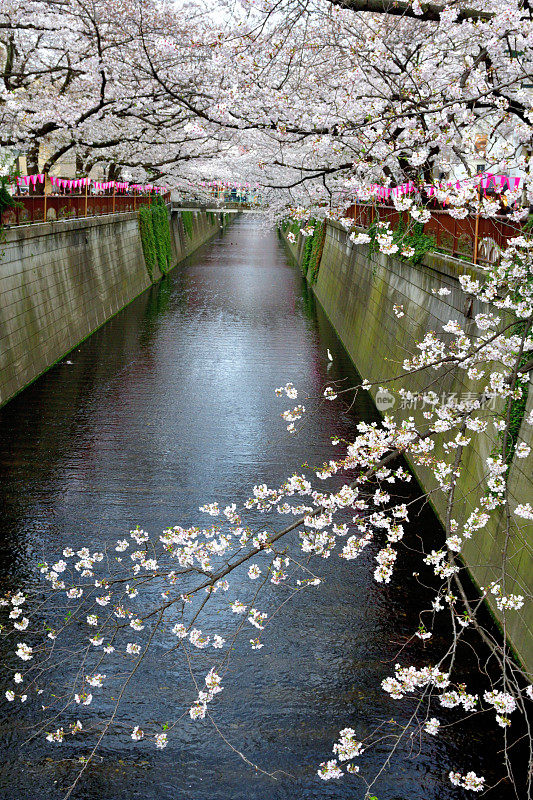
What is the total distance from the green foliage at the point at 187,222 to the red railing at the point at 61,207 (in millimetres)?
17439

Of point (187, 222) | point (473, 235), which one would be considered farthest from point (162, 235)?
point (473, 235)

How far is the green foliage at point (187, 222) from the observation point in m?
50.3

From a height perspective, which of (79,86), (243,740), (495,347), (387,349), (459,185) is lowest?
(243,740)

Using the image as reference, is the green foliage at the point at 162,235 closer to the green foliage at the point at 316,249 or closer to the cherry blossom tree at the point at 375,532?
the green foliage at the point at 316,249

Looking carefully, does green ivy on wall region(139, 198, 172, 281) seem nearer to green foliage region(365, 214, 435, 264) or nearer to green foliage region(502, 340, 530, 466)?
green foliage region(365, 214, 435, 264)

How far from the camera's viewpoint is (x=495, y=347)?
6395 mm

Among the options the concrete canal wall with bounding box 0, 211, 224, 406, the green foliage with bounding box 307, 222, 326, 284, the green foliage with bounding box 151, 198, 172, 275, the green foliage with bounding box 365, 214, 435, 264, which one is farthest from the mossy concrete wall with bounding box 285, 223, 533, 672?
the green foliage with bounding box 151, 198, 172, 275

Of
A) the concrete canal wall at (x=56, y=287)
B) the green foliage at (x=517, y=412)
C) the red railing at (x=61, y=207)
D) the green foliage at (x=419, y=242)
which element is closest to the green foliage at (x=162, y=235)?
the red railing at (x=61, y=207)

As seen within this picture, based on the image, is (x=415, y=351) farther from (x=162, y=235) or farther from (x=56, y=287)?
(x=162, y=235)

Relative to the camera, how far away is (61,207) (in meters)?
20.6

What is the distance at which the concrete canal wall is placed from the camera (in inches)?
593

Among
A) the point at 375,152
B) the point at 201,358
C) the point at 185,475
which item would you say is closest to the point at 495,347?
the point at 375,152

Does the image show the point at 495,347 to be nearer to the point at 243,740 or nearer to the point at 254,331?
the point at 243,740

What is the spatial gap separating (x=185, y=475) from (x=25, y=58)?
15.8m
